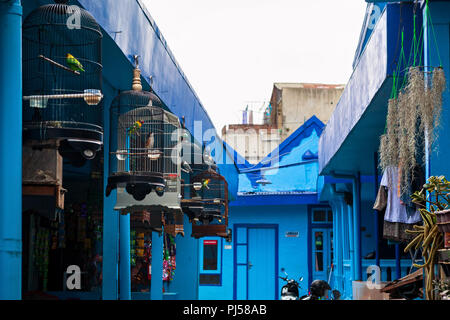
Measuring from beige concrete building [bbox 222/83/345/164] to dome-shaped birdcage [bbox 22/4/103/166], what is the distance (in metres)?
25.9

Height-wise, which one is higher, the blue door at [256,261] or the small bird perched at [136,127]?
the small bird perched at [136,127]

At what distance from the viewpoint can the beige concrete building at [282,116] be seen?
32.4 m

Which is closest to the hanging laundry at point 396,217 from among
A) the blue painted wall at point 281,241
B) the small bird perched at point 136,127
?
the small bird perched at point 136,127

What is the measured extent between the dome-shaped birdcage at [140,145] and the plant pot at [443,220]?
2.51 m

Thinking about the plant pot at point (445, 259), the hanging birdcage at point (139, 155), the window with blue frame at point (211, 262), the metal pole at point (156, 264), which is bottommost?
the window with blue frame at point (211, 262)

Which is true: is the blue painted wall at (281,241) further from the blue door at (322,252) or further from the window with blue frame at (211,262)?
the blue door at (322,252)

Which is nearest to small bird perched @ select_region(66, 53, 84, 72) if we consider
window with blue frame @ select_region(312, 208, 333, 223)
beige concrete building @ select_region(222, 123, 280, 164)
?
window with blue frame @ select_region(312, 208, 333, 223)

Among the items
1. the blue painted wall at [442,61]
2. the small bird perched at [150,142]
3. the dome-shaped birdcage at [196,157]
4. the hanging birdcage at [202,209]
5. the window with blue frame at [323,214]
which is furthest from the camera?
the window with blue frame at [323,214]

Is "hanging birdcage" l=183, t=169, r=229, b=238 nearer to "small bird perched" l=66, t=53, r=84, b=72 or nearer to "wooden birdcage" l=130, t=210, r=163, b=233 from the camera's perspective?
"wooden birdcage" l=130, t=210, r=163, b=233

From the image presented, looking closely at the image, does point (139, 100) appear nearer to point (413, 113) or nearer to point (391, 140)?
point (391, 140)

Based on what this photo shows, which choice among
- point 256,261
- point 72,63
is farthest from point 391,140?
point 256,261

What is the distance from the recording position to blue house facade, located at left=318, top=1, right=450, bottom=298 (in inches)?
252

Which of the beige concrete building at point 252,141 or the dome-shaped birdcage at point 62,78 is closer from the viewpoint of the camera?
the dome-shaped birdcage at point 62,78
